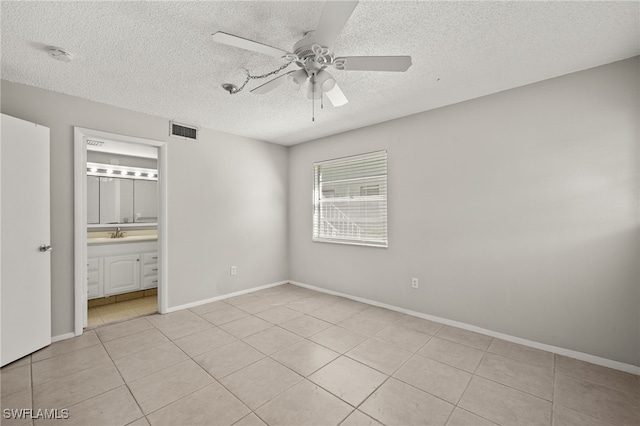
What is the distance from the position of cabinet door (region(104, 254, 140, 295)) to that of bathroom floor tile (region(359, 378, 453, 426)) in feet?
12.8

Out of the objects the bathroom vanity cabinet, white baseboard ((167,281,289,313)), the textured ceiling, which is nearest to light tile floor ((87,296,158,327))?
the bathroom vanity cabinet

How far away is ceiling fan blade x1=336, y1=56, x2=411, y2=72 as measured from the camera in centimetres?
166

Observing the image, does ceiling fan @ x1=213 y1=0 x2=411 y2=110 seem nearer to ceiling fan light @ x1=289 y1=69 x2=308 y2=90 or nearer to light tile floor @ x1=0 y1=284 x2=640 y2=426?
ceiling fan light @ x1=289 y1=69 x2=308 y2=90

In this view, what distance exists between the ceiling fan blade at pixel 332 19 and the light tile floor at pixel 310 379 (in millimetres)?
2245

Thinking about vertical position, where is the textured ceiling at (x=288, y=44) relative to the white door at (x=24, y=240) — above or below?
above

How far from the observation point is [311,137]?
4434 millimetres

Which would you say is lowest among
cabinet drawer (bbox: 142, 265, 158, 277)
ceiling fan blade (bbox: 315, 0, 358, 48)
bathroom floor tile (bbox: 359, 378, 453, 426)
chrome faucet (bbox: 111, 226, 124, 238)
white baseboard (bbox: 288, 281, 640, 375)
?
bathroom floor tile (bbox: 359, 378, 453, 426)

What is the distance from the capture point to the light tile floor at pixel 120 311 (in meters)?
3.30

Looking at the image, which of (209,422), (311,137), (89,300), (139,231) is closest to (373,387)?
(209,422)

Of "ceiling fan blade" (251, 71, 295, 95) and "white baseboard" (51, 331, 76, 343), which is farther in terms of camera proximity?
"white baseboard" (51, 331, 76, 343)

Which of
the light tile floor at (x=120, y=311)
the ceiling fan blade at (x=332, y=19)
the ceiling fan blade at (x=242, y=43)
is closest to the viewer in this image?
the ceiling fan blade at (x=332, y=19)

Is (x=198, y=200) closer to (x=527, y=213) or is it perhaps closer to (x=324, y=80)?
(x=324, y=80)

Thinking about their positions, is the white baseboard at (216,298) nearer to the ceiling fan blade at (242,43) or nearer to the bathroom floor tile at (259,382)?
the bathroom floor tile at (259,382)

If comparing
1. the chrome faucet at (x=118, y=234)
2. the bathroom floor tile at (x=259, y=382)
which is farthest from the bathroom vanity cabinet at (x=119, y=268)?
the bathroom floor tile at (x=259, y=382)
